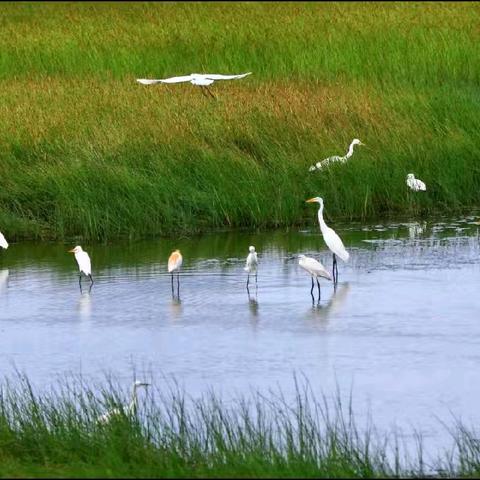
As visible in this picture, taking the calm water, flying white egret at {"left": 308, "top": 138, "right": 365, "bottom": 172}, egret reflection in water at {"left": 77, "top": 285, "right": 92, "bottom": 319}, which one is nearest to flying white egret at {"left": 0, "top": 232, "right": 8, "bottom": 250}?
the calm water

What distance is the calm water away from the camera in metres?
8.32

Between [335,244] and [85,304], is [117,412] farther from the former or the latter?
[335,244]

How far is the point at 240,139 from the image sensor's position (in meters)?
14.2

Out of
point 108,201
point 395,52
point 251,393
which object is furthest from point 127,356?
point 395,52

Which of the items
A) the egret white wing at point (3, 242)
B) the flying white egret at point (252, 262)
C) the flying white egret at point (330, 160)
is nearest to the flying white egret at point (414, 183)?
the flying white egret at point (330, 160)

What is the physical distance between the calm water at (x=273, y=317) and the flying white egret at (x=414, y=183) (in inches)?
13.0

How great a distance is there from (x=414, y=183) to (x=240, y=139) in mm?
1825

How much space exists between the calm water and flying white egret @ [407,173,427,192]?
13.0 inches

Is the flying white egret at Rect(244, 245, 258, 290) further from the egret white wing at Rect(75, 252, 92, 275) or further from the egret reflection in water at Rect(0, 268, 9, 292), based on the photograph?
the egret reflection in water at Rect(0, 268, 9, 292)

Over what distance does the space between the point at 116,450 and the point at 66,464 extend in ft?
0.69

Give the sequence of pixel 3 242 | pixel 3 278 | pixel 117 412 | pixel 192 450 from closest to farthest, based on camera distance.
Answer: pixel 192 450
pixel 117 412
pixel 3 278
pixel 3 242

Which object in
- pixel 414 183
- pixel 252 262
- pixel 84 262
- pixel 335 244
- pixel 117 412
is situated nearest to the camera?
pixel 117 412

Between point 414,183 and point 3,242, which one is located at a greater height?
point 414,183

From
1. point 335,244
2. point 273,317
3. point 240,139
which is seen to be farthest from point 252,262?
point 240,139
